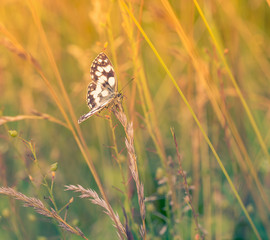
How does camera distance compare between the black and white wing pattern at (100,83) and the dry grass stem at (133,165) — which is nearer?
the dry grass stem at (133,165)

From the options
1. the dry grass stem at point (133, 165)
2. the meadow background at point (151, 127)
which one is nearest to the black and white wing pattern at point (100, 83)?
the meadow background at point (151, 127)

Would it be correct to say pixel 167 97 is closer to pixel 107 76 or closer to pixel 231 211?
pixel 231 211

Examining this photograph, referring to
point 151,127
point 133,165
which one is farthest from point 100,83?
point 133,165

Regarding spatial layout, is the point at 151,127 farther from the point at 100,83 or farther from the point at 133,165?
the point at 133,165

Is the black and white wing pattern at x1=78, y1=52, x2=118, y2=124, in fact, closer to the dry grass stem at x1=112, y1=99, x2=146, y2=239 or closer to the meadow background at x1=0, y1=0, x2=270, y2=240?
the meadow background at x1=0, y1=0, x2=270, y2=240

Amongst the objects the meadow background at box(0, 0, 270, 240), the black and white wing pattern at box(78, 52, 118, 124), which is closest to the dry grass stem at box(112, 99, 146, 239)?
the meadow background at box(0, 0, 270, 240)

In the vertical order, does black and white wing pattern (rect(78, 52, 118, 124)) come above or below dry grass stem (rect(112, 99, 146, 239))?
above

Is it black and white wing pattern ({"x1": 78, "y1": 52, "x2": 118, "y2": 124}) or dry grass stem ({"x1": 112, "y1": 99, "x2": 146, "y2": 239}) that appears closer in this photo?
dry grass stem ({"x1": 112, "y1": 99, "x2": 146, "y2": 239})

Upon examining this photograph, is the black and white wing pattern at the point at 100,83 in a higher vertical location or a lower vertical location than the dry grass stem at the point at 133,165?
higher

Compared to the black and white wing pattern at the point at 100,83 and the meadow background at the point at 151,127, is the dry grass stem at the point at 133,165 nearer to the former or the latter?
the meadow background at the point at 151,127
